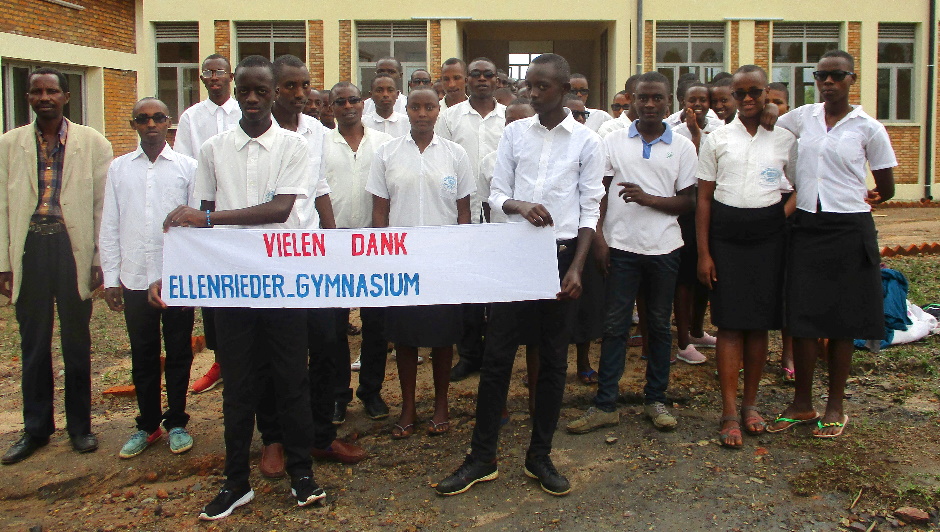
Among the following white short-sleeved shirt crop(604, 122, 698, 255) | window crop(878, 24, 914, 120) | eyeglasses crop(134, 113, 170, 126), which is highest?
window crop(878, 24, 914, 120)

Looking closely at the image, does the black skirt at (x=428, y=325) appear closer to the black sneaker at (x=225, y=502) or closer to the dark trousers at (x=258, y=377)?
the dark trousers at (x=258, y=377)

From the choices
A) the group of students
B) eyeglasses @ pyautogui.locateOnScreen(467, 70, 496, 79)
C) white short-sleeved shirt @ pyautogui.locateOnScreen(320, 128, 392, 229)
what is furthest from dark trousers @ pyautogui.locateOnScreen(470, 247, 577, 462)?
eyeglasses @ pyautogui.locateOnScreen(467, 70, 496, 79)

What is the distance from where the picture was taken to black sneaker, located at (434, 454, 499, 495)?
395cm

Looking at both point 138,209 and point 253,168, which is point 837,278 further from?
point 138,209

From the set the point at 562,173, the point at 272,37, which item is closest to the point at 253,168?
the point at 562,173

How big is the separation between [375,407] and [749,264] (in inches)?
95.1

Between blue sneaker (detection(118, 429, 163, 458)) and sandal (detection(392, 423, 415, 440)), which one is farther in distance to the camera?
sandal (detection(392, 423, 415, 440))

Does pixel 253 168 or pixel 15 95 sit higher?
pixel 15 95

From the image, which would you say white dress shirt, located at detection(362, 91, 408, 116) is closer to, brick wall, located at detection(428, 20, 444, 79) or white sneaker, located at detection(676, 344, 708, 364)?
white sneaker, located at detection(676, 344, 708, 364)

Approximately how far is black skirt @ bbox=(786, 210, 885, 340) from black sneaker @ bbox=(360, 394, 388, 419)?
2486mm

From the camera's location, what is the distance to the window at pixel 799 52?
717 inches

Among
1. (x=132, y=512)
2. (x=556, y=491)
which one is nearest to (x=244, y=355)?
(x=132, y=512)

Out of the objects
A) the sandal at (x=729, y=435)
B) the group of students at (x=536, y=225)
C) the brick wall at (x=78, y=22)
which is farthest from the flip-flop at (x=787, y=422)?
the brick wall at (x=78, y=22)

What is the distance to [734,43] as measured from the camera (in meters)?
17.9
